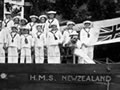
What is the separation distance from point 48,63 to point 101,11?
362cm

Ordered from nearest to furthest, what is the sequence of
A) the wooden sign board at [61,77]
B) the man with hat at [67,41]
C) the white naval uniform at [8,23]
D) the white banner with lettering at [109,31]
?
the wooden sign board at [61,77] → the man with hat at [67,41] → the white banner with lettering at [109,31] → the white naval uniform at [8,23]

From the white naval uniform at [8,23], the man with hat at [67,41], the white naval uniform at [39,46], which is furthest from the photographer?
the white naval uniform at [8,23]

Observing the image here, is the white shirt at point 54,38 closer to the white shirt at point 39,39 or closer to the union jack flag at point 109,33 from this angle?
the white shirt at point 39,39

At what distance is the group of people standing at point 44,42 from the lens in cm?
704

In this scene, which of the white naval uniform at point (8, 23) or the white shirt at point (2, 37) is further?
the white naval uniform at point (8, 23)

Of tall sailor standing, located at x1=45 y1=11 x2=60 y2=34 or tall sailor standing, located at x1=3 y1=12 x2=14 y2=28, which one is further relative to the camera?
tall sailor standing, located at x1=3 y1=12 x2=14 y2=28

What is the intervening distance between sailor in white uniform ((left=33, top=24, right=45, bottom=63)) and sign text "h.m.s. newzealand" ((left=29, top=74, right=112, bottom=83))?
520mm

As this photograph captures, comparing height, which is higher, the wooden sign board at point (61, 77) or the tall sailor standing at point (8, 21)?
the tall sailor standing at point (8, 21)

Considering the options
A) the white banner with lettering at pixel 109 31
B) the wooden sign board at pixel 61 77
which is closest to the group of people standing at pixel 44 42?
the white banner with lettering at pixel 109 31

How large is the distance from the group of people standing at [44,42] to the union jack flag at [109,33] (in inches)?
4.7

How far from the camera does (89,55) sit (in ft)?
24.0

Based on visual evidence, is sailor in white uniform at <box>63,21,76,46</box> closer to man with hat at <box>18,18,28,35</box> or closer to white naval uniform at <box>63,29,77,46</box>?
white naval uniform at <box>63,29,77,46</box>

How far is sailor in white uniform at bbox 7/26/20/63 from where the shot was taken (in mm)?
7184

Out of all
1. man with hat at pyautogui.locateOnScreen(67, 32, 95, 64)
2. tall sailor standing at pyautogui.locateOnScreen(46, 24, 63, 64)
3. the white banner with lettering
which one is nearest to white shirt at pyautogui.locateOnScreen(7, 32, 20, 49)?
tall sailor standing at pyautogui.locateOnScreen(46, 24, 63, 64)
